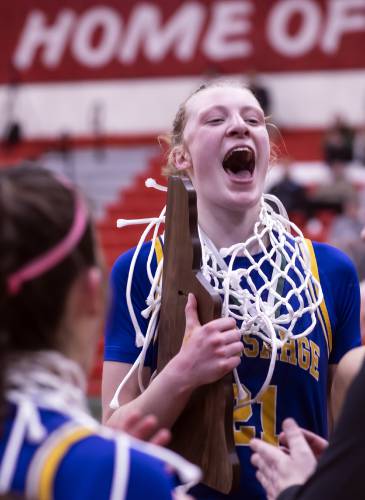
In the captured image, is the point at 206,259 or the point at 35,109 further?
the point at 35,109

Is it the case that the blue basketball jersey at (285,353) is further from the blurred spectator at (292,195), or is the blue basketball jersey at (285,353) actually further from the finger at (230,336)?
the blurred spectator at (292,195)

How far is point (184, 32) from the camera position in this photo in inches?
732

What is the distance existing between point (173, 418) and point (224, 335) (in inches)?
10.9

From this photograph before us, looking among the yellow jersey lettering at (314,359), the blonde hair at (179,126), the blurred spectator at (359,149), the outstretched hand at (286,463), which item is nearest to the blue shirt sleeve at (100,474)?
the outstretched hand at (286,463)

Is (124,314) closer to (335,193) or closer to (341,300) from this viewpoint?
(341,300)

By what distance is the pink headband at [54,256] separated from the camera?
1.59m

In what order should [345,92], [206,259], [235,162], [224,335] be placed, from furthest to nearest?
[345,92] → [235,162] → [206,259] → [224,335]

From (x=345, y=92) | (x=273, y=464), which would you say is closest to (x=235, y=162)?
(x=273, y=464)

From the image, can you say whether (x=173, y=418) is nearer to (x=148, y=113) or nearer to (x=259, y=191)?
(x=259, y=191)

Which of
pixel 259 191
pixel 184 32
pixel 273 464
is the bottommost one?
pixel 273 464

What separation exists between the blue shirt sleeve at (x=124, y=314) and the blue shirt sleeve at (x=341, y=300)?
19.3 inches

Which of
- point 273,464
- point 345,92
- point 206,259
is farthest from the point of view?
point 345,92

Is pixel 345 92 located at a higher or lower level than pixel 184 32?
lower

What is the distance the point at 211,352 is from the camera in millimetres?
2406
